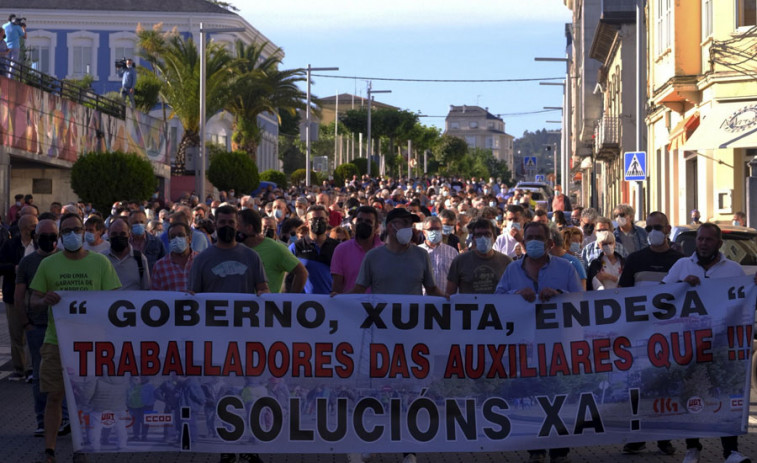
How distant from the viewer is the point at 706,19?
2972cm

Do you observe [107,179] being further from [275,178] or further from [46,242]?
[275,178]

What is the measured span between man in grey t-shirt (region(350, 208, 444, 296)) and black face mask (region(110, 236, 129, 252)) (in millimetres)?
1874

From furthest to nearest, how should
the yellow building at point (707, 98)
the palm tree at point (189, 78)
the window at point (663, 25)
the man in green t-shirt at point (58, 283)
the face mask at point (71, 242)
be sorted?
the palm tree at point (189, 78)
the window at point (663, 25)
the yellow building at point (707, 98)
the face mask at point (71, 242)
the man in green t-shirt at point (58, 283)

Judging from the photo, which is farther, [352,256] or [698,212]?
[698,212]

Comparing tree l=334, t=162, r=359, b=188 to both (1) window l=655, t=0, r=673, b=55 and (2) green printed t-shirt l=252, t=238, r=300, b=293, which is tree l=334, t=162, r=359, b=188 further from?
(2) green printed t-shirt l=252, t=238, r=300, b=293

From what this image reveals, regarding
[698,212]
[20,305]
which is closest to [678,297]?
[20,305]

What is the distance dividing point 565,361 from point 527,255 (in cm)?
A: 92

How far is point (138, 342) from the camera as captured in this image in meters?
8.21

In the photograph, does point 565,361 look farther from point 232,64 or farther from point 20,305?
point 232,64

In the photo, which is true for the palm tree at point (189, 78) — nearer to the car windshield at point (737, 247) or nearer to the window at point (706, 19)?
the window at point (706, 19)

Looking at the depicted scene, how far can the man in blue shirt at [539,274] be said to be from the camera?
8664 mm

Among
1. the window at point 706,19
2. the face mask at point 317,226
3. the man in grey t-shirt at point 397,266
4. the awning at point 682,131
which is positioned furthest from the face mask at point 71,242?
the awning at point 682,131

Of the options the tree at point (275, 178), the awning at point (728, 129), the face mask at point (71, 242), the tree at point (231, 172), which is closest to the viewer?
the face mask at point (71, 242)

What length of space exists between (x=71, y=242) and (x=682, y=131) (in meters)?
24.3
